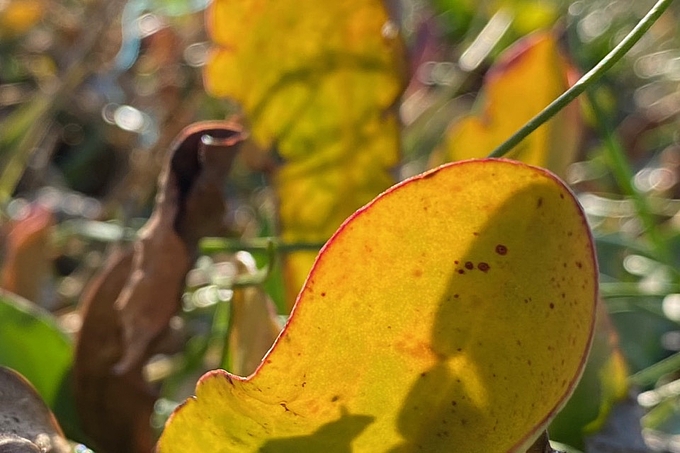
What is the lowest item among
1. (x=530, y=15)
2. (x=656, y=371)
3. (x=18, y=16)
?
(x=656, y=371)

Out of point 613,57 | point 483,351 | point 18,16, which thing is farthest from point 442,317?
→ point 18,16

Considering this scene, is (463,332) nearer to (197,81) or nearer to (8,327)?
(8,327)

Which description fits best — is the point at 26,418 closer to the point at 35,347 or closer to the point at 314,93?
the point at 35,347

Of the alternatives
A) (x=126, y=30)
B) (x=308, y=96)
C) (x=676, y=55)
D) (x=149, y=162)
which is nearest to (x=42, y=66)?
(x=126, y=30)

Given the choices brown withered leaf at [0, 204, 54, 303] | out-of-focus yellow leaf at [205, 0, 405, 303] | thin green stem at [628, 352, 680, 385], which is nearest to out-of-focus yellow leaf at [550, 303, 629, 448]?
thin green stem at [628, 352, 680, 385]

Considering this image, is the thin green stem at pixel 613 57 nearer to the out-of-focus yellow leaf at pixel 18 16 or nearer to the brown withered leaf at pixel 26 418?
the brown withered leaf at pixel 26 418

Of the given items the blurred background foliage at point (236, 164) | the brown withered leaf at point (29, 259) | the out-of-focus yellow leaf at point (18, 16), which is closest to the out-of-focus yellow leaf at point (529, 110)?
the blurred background foliage at point (236, 164)
